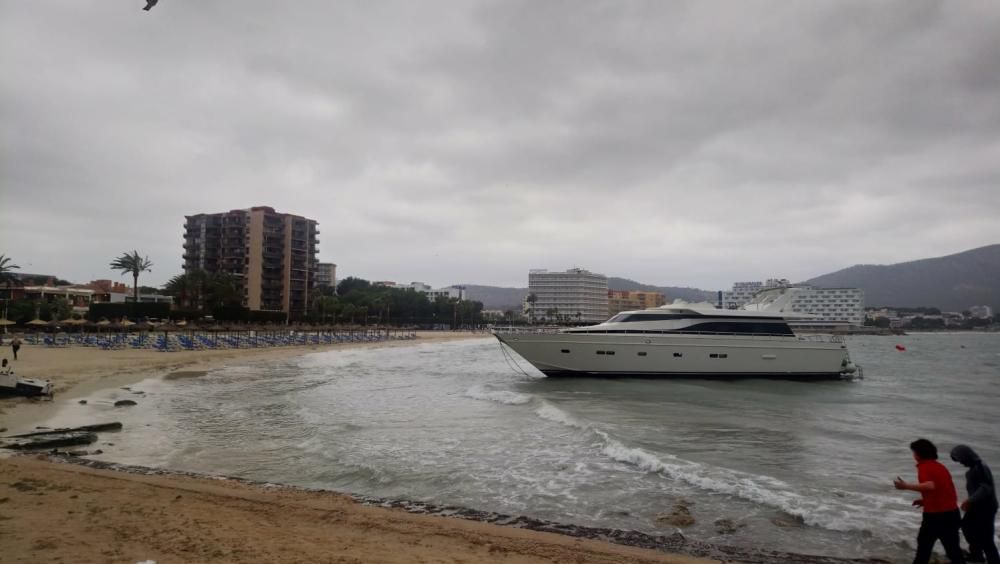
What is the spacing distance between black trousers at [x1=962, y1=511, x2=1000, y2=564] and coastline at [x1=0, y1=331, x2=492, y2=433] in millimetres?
18103

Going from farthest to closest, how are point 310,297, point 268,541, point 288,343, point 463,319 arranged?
point 463,319
point 310,297
point 288,343
point 268,541

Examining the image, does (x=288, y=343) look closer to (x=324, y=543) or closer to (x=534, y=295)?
(x=324, y=543)

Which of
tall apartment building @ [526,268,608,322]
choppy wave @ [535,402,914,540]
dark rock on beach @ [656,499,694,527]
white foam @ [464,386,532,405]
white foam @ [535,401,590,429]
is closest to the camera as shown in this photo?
dark rock on beach @ [656,499,694,527]

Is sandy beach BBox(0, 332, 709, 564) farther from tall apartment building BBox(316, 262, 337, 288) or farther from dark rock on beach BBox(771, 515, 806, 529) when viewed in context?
tall apartment building BBox(316, 262, 337, 288)

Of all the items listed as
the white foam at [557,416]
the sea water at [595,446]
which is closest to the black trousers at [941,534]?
the sea water at [595,446]

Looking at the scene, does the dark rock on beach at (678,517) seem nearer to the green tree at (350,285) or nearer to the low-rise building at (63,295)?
the low-rise building at (63,295)

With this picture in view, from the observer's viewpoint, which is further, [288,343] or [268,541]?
[288,343]

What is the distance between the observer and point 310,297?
113 metres

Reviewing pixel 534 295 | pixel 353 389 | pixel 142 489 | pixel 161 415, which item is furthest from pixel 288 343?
pixel 534 295

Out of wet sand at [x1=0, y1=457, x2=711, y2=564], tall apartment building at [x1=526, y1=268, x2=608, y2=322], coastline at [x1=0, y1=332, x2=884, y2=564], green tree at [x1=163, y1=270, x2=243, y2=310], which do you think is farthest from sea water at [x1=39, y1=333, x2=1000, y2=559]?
tall apartment building at [x1=526, y1=268, x2=608, y2=322]

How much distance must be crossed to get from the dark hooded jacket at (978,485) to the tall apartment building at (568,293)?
590ft

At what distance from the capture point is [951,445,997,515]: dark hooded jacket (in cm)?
552

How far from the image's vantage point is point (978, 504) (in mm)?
5562

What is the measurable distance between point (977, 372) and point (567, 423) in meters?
48.1
